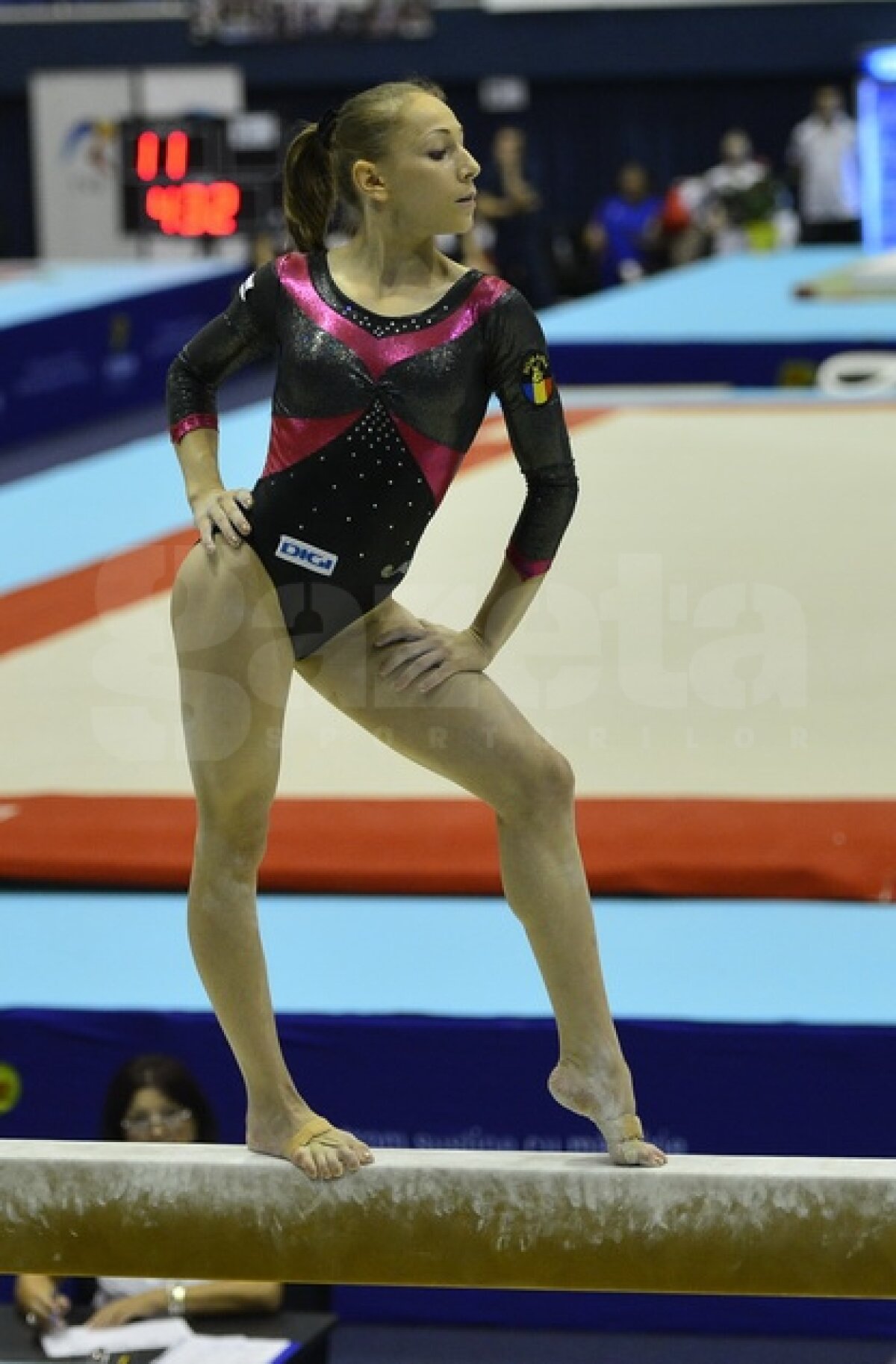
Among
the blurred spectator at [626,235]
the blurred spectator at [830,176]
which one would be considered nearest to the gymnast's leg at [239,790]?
the blurred spectator at [626,235]

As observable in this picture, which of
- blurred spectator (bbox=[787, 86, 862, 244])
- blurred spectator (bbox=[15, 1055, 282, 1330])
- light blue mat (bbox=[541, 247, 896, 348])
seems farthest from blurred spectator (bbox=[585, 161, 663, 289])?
blurred spectator (bbox=[15, 1055, 282, 1330])

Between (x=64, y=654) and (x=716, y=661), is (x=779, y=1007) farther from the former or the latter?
(x=64, y=654)

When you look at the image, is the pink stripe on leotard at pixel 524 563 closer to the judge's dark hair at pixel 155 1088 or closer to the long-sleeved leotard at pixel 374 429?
the long-sleeved leotard at pixel 374 429

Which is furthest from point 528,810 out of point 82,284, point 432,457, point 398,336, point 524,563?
point 82,284

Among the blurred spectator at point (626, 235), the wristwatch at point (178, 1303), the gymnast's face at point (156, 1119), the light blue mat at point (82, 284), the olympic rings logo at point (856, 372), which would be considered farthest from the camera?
the blurred spectator at point (626, 235)

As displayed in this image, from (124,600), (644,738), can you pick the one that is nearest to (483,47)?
(124,600)

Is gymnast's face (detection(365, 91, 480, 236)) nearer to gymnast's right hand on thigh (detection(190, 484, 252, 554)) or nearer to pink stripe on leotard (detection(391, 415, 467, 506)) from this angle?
pink stripe on leotard (detection(391, 415, 467, 506))

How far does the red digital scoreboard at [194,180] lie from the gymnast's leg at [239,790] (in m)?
10.5

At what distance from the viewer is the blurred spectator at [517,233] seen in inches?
656

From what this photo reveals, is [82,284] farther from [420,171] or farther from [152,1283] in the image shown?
[420,171]

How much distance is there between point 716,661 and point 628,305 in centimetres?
598

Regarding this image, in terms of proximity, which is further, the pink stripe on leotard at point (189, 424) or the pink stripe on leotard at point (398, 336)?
the pink stripe on leotard at point (189, 424)

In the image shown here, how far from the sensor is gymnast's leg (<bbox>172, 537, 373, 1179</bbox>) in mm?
2281

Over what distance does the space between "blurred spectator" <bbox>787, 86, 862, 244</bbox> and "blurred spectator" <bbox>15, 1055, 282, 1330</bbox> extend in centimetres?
1389
